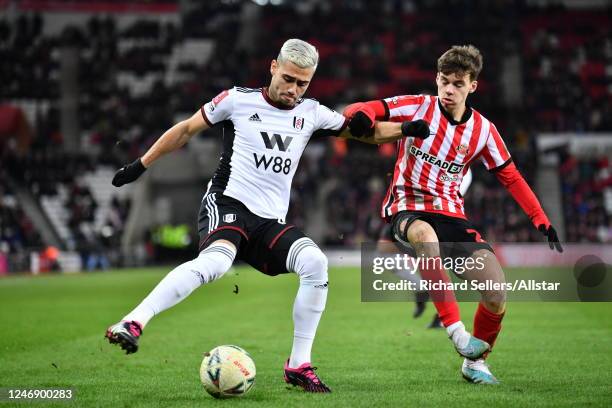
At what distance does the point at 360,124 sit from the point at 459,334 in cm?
165

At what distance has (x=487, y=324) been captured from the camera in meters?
6.94

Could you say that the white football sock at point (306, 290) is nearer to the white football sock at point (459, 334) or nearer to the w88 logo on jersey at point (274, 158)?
the w88 logo on jersey at point (274, 158)

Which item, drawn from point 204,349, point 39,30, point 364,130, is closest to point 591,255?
point 204,349

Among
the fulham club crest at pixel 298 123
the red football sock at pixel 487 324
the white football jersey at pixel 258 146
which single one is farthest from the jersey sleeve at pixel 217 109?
the red football sock at pixel 487 324

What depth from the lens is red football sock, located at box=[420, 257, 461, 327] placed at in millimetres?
6688

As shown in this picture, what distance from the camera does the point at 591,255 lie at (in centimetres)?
2294

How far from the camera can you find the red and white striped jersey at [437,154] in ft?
23.3

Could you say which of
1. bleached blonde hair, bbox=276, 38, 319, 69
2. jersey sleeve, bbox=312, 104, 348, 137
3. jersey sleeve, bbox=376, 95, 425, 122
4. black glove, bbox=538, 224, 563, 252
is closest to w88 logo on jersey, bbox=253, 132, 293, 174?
jersey sleeve, bbox=312, 104, 348, 137

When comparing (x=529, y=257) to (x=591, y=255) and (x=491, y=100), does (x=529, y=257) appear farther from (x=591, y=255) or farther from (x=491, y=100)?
(x=491, y=100)

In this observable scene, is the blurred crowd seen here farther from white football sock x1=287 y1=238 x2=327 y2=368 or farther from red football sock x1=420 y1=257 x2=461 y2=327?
white football sock x1=287 y1=238 x2=327 y2=368

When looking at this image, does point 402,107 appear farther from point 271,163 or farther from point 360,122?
point 271,163

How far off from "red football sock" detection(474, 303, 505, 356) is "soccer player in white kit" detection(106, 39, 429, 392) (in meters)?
1.34

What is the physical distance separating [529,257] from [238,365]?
2026cm

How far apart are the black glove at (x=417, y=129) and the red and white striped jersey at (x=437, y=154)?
586 millimetres
